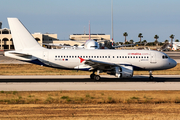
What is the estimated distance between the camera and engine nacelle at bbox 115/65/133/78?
101 feet

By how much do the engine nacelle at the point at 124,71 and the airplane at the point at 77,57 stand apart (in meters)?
1.08

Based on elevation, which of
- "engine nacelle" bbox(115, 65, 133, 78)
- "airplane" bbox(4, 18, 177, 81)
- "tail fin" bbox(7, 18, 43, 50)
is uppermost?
"tail fin" bbox(7, 18, 43, 50)

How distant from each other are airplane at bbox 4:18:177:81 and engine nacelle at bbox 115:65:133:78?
1.08 meters

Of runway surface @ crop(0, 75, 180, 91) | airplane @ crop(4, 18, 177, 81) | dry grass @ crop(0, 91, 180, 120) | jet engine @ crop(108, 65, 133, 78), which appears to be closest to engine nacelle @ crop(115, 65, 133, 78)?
jet engine @ crop(108, 65, 133, 78)

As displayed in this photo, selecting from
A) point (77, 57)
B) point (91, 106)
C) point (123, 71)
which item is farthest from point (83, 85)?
point (91, 106)

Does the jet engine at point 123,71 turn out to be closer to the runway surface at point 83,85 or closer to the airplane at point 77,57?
the runway surface at point 83,85

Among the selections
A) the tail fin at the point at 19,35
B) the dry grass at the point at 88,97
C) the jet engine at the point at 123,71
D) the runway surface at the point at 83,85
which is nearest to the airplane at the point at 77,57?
the tail fin at the point at 19,35

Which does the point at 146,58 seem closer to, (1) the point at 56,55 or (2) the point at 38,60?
(1) the point at 56,55

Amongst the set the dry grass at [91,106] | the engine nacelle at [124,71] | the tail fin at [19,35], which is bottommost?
the dry grass at [91,106]

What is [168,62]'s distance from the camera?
1339 inches

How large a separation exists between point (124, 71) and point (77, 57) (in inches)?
238

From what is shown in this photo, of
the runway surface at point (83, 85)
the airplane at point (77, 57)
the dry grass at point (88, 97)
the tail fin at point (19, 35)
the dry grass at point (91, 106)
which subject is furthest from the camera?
the tail fin at point (19, 35)

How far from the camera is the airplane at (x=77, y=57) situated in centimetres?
3288

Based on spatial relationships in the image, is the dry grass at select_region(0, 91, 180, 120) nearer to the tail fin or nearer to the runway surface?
the runway surface
